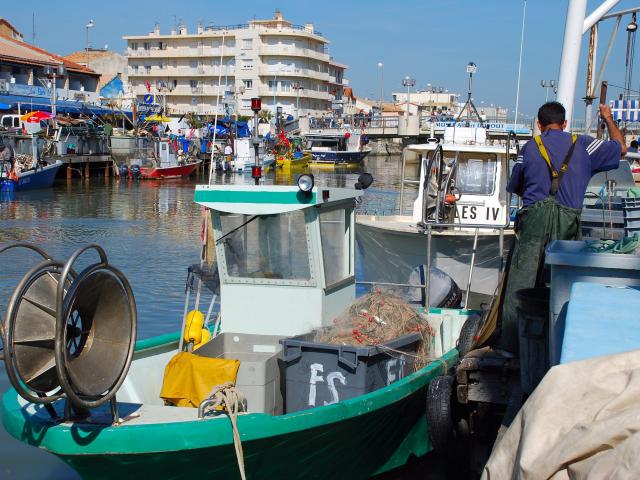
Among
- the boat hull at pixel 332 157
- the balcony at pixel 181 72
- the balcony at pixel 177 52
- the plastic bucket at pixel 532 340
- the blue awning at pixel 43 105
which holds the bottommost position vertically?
the boat hull at pixel 332 157

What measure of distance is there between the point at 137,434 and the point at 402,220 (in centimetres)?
1153

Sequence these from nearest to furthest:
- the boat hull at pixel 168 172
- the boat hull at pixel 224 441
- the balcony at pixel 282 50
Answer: the boat hull at pixel 224 441 → the boat hull at pixel 168 172 → the balcony at pixel 282 50

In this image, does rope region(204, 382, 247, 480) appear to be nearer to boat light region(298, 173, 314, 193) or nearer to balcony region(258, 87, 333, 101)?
boat light region(298, 173, 314, 193)

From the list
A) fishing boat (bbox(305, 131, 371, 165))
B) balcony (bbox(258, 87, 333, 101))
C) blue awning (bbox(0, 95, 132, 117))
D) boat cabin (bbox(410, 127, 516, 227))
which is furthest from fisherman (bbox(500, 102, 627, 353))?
balcony (bbox(258, 87, 333, 101))

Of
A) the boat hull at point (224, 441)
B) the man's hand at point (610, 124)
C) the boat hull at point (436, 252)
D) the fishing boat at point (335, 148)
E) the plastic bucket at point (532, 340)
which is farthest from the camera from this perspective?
the fishing boat at point (335, 148)

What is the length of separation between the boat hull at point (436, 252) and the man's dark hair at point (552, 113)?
695 cm

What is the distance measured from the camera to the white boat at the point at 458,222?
1403 cm

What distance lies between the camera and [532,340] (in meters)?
5.72

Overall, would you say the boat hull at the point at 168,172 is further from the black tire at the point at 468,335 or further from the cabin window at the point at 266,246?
the black tire at the point at 468,335

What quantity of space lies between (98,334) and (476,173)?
36.1 feet

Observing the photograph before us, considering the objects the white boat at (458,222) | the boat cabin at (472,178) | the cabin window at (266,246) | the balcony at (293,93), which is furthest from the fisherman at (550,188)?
the balcony at (293,93)

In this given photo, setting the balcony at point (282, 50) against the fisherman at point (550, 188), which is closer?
the fisherman at point (550, 188)

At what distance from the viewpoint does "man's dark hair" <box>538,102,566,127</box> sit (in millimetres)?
6590

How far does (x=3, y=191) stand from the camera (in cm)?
3434
